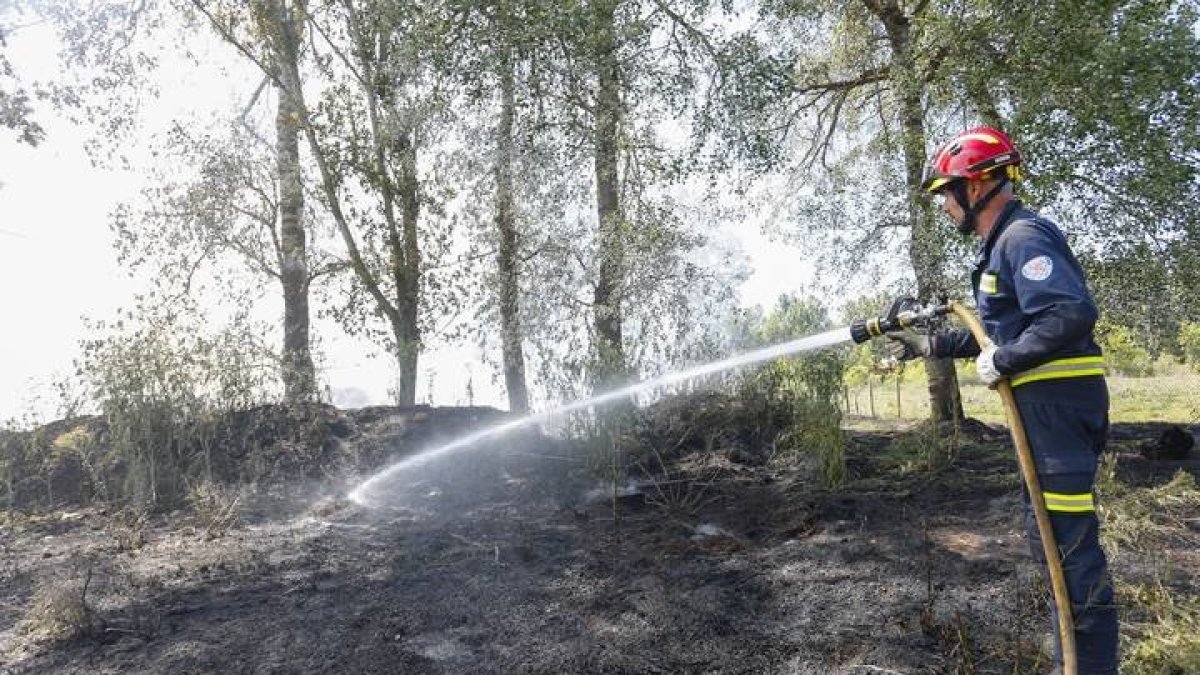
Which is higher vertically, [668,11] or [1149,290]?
[668,11]

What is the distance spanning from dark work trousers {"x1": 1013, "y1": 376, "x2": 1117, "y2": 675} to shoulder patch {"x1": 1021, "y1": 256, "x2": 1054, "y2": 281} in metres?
0.32

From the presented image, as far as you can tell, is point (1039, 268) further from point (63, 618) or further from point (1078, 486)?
point (63, 618)

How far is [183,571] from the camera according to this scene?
4.15 meters

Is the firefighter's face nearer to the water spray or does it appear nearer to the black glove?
the black glove

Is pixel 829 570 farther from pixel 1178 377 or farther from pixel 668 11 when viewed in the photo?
pixel 1178 377

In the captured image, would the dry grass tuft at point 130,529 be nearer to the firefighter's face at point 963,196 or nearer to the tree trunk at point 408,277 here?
the tree trunk at point 408,277

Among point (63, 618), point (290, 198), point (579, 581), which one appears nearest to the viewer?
Answer: point (63, 618)

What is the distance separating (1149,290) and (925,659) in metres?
5.15

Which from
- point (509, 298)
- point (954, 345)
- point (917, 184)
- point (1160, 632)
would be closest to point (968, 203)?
point (954, 345)

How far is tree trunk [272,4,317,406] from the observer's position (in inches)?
353

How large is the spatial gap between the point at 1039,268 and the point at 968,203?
40 cm

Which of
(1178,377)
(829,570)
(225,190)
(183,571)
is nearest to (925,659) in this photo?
(829,570)

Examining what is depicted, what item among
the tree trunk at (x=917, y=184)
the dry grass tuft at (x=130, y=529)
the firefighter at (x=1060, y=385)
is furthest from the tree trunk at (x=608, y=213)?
the firefighter at (x=1060, y=385)

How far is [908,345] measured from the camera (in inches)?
116
